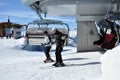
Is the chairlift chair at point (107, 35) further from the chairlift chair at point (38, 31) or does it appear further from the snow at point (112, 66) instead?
the snow at point (112, 66)

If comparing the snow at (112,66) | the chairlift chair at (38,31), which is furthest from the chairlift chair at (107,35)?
the snow at (112,66)

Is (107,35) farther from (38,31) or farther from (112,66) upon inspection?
(112,66)

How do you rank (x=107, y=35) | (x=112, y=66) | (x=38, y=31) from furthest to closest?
1. (x=38, y=31)
2. (x=107, y=35)
3. (x=112, y=66)

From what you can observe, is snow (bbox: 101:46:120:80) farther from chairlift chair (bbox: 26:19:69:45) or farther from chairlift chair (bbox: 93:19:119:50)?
chairlift chair (bbox: 26:19:69:45)

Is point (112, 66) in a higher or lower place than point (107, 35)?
lower

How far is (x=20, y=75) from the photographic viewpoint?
10883 mm

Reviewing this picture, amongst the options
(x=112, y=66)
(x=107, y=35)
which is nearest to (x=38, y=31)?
(x=107, y=35)

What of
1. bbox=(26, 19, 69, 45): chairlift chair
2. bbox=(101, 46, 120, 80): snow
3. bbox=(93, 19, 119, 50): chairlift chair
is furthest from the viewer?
bbox=(26, 19, 69, 45): chairlift chair

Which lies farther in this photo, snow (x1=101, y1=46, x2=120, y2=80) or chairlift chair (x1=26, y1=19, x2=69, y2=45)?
chairlift chair (x1=26, y1=19, x2=69, y2=45)

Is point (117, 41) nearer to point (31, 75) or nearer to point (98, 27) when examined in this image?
point (98, 27)

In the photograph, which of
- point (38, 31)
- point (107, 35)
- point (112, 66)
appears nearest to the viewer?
point (112, 66)

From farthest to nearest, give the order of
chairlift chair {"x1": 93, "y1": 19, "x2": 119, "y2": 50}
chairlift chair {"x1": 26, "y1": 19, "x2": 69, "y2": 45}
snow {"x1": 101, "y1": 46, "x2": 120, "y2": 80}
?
chairlift chair {"x1": 26, "y1": 19, "x2": 69, "y2": 45} < chairlift chair {"x1": 93, "y1": 19, "x2": 119, "y2": 50} < snow {"x1": 101, "y1": 46, "x2": 120, "y2": 80}

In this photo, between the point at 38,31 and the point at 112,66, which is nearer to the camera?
the point at 112,66

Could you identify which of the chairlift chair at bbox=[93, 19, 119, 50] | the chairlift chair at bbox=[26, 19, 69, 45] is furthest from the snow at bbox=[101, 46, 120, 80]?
the chairlift chair at bbox=[26, 19, 69, 45]
